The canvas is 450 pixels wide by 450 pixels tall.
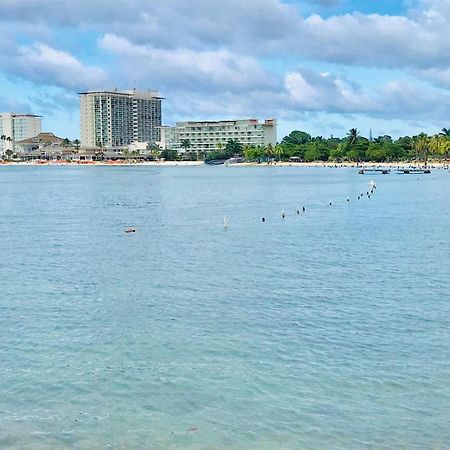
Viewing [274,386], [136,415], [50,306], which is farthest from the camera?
[50,306]

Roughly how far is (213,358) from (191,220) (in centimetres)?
4775

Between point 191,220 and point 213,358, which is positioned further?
point 191,220

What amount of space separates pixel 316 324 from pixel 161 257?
2009 cm

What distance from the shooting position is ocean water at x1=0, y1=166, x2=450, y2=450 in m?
17.8

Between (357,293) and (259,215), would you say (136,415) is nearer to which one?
(357,293)

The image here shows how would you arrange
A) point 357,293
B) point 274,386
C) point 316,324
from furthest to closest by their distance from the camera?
1. point 357,293
2. point 316,324
3. point 274,386

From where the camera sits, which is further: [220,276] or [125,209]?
[125,209]

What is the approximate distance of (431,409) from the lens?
61.6 feet

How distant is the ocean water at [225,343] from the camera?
58.4ft

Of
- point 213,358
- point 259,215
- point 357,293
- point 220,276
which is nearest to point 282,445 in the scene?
point 213,358

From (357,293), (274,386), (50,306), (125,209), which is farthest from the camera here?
(125,209)

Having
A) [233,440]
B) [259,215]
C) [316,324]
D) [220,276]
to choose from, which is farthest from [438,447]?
[259,215]

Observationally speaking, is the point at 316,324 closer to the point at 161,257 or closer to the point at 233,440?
the point at 233,440

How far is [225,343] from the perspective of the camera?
2498 centimetres
